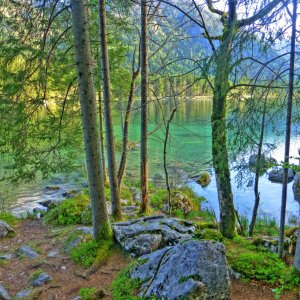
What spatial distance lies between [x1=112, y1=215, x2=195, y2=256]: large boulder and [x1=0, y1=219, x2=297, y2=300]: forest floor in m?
0.26

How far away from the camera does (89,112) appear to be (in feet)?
16.8

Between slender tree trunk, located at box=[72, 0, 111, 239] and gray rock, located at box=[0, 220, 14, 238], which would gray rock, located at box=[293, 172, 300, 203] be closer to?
slender tree trunk, located at box=[72, 0, 111, 239]

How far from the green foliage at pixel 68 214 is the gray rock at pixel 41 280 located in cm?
375

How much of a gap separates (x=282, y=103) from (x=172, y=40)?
4.19 meters

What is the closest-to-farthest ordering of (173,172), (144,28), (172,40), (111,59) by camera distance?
(144,28), (172,40), (111,59), (173,172)

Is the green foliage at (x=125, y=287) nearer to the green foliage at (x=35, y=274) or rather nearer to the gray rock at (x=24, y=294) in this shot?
the gray rock at (x=24, y=294)

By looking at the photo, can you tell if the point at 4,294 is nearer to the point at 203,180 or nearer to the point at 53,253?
the point at 53,253

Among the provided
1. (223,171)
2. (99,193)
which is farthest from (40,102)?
(223,171)

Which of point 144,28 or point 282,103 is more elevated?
point 144,28

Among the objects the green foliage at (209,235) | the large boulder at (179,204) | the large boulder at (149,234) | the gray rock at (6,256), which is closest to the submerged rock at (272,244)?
the green foliage at (209,235)

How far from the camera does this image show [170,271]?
12.2 feet

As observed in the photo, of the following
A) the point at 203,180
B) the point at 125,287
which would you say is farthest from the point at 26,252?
the point at 203,180

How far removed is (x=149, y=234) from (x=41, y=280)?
A: 6.12ft

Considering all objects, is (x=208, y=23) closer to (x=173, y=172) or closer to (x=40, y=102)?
(x=40, y=102)
